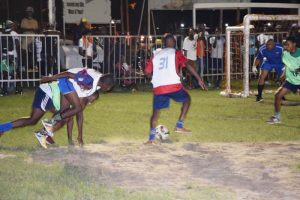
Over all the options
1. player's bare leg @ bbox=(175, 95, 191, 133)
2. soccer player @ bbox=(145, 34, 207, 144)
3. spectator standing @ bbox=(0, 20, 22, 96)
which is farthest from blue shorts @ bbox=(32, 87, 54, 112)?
spectator standing @ bbox=(0, 20, 22, 96)

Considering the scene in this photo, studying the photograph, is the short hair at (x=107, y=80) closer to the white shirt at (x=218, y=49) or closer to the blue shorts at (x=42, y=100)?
the blue shorts at (x=42, y=100)

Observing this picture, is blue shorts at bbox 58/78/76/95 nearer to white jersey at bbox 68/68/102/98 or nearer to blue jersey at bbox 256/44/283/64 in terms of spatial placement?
white jersey at bbox 68/68/102/98

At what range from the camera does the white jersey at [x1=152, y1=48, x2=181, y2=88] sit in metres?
9.54

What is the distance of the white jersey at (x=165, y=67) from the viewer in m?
9.54

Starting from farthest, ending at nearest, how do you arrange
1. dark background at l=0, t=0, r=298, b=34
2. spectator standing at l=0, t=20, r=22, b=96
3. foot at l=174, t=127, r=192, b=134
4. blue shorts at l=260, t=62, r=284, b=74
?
dark background at l=0, t=0, r=298, b=34 < spectator standing at l=0, t=20, r=22, b=96 < blue shorts at l=260, t=62, r=284, b=74 < foot at l=174, t=127, r=192, b=134

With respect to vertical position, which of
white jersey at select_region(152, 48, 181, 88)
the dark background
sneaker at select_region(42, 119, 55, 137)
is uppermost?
the dark background

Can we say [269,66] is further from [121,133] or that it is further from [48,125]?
[48,125]

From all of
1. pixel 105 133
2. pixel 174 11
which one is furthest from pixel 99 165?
pixel 174 11

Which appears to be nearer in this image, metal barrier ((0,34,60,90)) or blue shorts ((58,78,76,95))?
blue shorts ((58,78,76,95))

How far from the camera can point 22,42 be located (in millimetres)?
16844

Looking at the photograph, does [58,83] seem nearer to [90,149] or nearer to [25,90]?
[90,149]

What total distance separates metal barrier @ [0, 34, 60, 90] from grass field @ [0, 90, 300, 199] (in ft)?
2.11

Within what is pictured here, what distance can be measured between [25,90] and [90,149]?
9.21m

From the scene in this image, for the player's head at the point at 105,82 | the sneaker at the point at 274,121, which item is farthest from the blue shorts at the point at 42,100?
the sneaker at the point at 274,121
